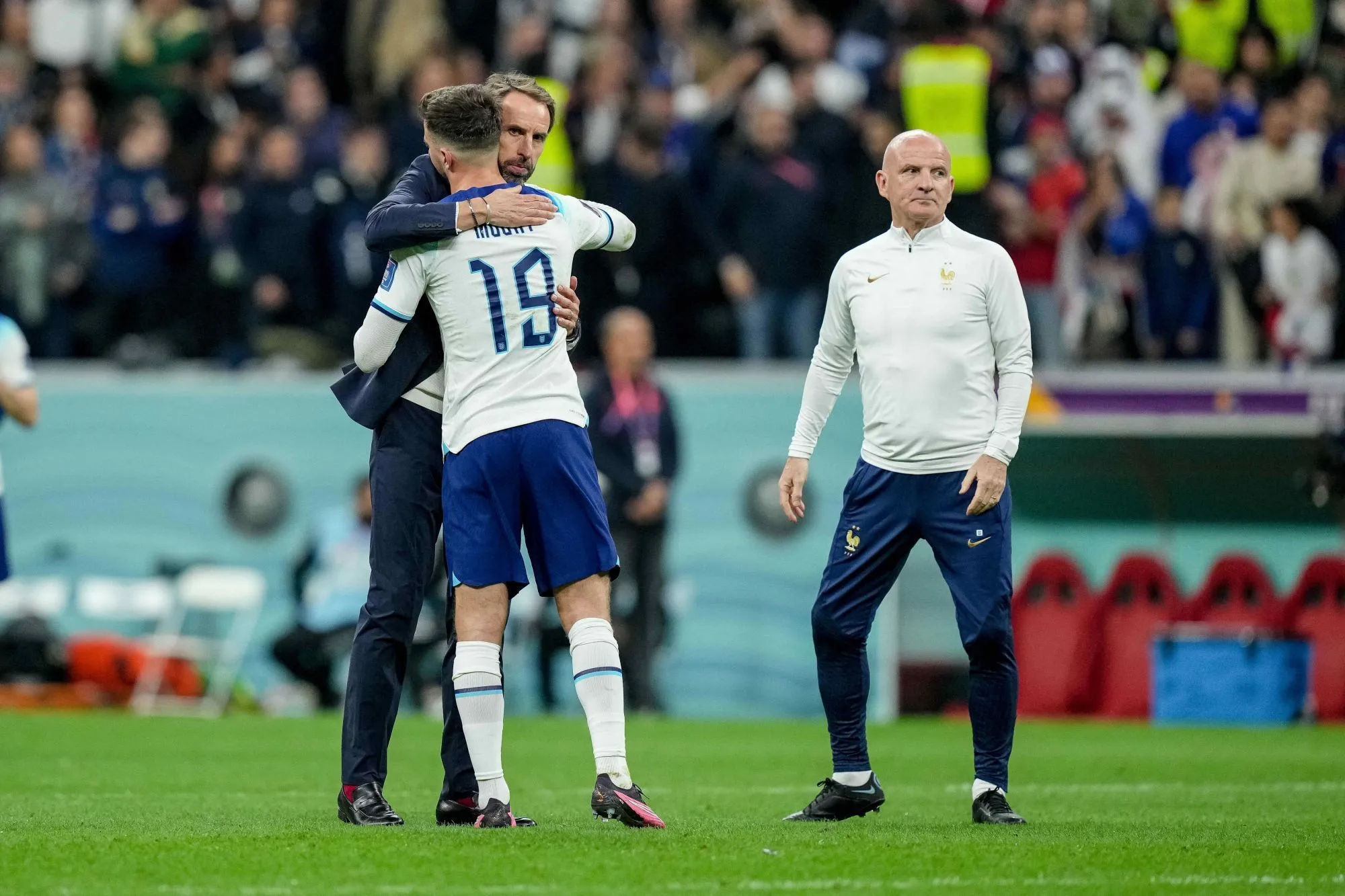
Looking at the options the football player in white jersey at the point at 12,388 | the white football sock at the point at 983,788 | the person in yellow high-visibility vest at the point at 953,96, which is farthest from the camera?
the person in yellow high-visibility vest at the point at 953,96

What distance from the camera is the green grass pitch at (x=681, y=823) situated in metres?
5.95

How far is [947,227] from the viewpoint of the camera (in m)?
7.81

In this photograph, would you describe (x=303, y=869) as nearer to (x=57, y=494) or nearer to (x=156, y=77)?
(x=57, y=494)

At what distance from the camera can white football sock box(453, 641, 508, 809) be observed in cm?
699

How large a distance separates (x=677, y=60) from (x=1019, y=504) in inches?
194

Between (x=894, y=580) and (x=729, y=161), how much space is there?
9.56 meters

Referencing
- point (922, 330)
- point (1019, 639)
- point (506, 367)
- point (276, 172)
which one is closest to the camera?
point (506, 367)

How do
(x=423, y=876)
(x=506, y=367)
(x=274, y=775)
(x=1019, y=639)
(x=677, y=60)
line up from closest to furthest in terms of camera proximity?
(x=423, y=876) < (x=506, y=367) < (x=274, y=775) < (x=1019, y=639) < (x=677, y=60)

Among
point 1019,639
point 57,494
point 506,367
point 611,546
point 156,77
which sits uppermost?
point 156,77

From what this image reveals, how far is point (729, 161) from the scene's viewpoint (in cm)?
1681

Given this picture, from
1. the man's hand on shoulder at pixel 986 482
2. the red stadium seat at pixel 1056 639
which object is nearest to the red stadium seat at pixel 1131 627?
the red stadium seat at pixel 1056 639

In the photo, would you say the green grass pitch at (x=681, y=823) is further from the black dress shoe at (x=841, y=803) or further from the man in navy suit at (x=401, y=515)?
the man in navy suit at (x=401, y=515)

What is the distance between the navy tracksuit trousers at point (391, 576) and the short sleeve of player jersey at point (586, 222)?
0.82 m

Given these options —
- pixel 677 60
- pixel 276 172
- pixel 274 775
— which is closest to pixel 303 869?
pixel 274 775
